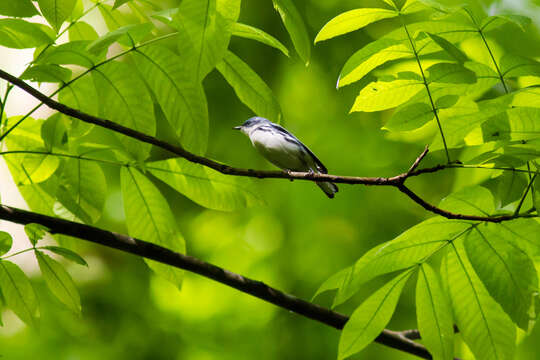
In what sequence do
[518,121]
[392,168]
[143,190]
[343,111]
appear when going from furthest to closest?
[343,111] < [392,168] < [143,190] < [518,121]

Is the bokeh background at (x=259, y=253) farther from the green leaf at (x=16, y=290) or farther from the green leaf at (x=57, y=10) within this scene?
the green leaf at (x=57, y=10)

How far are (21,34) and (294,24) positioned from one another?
27.3 inches

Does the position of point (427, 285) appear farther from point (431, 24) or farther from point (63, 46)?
point (63, 46)

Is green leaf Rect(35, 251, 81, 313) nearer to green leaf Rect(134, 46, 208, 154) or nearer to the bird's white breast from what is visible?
green leaf Rect(134, 46, 208, 154)

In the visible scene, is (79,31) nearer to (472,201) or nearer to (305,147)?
(305,147)

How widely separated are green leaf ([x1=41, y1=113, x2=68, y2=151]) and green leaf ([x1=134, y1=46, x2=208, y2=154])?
0.29 metres

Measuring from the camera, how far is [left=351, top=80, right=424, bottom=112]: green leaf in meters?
1.28

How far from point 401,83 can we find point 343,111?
3.66 metres

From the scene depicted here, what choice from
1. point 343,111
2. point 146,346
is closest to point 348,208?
point 343,111

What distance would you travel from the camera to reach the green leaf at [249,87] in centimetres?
132

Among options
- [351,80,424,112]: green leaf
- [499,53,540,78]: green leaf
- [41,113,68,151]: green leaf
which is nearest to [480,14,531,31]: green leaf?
[499,53,540,78]: green leaf

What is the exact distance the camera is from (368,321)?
1.39 meters

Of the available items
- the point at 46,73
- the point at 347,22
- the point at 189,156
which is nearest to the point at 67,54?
the point at 46,73

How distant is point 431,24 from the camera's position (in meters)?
1.31
